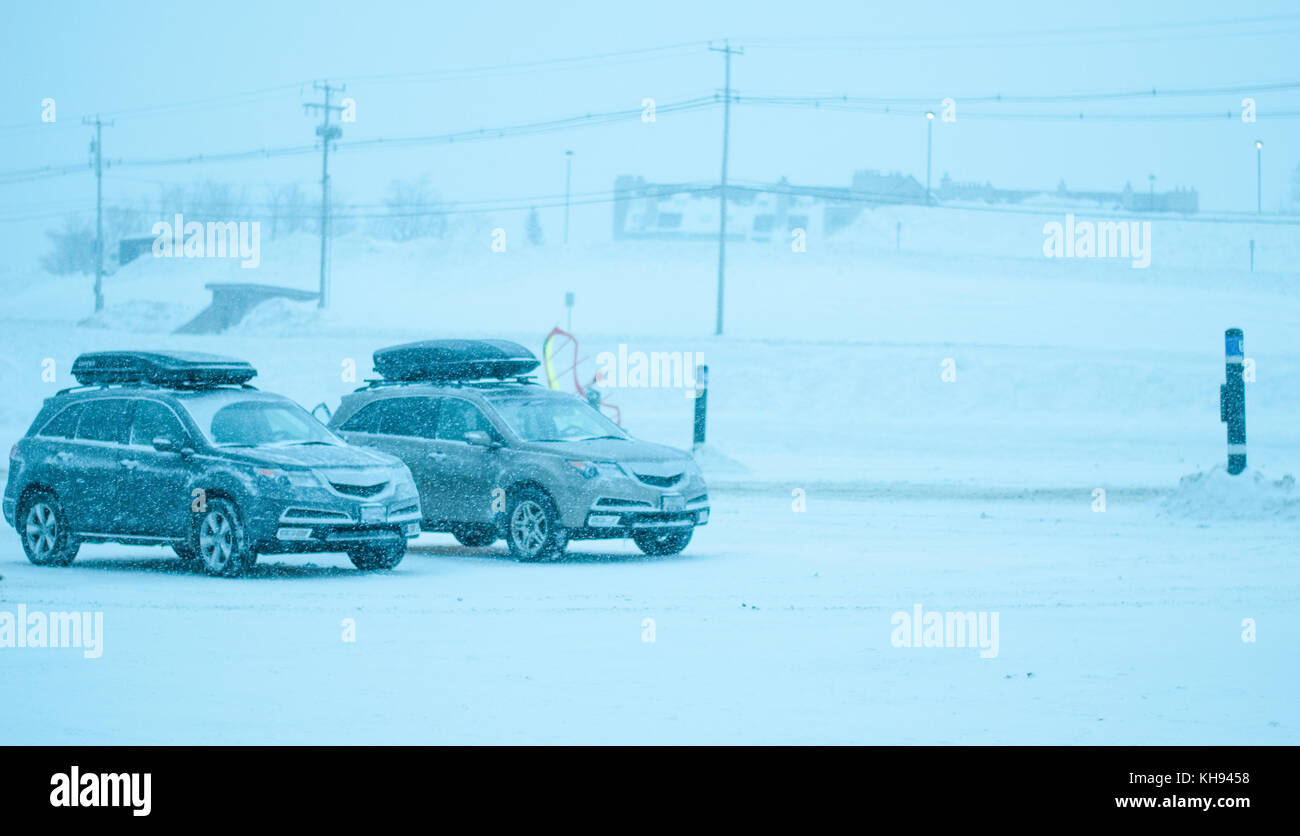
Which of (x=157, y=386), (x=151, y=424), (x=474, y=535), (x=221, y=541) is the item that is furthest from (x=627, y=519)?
(x=157, y=386)

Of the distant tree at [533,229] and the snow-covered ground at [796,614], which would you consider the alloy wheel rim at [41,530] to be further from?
the distant tree at [533,229]

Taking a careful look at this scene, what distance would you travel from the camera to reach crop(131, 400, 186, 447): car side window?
15.0m

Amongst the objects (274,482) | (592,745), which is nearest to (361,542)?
(274,482)

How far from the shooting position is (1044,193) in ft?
457

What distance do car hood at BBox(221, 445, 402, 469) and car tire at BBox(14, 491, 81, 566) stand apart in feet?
6.49

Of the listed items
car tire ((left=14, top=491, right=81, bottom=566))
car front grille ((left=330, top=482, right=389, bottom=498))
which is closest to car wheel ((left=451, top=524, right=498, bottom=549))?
car front grille ((left=330, top=482, right=389, bottom=498))

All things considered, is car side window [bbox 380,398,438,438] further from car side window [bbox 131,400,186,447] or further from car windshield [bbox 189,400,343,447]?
car side window [bbox 131,400,186,447]

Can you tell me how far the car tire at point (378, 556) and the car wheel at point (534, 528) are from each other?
128 centimetres

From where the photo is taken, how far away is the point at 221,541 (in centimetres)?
1437

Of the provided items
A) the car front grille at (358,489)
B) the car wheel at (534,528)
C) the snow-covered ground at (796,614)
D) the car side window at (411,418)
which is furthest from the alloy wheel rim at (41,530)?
the car wheel at (534,528)

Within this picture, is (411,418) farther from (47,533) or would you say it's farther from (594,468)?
(47,533)

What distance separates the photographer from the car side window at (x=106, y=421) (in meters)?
15.3

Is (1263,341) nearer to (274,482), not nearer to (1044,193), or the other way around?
(274,482)

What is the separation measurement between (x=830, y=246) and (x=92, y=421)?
8511 centimetres
